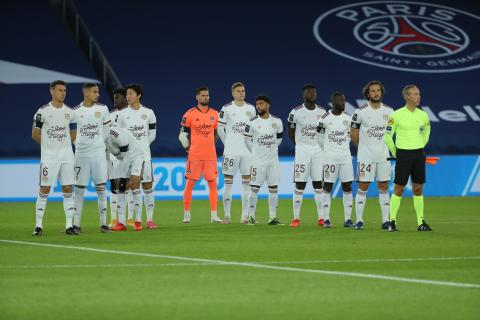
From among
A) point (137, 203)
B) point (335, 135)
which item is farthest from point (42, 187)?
point (335, 135)

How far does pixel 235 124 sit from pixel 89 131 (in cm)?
373

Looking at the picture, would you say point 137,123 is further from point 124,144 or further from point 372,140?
point 372,140

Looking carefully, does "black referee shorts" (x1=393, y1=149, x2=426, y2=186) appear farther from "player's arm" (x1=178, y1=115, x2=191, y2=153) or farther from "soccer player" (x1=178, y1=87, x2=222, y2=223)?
"player's arm" (x1=178, y1=115, x2=191, y2=153)

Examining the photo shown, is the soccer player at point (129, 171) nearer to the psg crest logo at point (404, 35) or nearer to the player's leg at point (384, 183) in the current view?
the player's leg at point (384, 183)

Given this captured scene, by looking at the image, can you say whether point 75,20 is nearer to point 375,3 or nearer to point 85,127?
point 375,3

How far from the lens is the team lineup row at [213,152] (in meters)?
15.3

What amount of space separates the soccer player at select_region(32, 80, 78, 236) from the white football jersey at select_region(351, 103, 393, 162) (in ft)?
14.9

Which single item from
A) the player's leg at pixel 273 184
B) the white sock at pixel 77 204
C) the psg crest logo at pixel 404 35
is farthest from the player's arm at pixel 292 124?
the psg crest logo at pixel 404 35

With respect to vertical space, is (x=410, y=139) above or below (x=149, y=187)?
above

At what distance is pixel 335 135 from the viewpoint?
17.2 metres

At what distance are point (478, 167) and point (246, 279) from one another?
18.1 meters

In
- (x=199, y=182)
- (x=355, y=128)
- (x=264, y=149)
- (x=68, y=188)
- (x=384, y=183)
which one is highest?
(x=355, y=128)

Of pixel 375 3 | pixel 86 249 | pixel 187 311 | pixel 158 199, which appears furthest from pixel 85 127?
pixel 375 3

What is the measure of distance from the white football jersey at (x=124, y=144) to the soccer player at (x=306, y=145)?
102 inches
